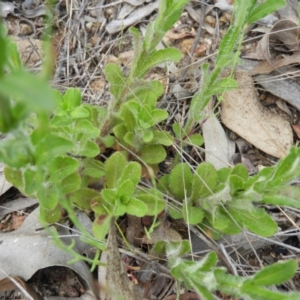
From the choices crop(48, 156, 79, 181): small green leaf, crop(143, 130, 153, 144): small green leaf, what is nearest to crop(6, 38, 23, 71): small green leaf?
crop(48, 156, 79, 181): small green leaf

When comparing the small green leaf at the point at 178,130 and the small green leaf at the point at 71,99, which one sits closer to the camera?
the small green leaf at the point at 71,99

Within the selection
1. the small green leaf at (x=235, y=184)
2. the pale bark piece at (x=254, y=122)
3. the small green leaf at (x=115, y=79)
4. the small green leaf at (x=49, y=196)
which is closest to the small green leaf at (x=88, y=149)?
the small green leaf at (x=49, y=196)

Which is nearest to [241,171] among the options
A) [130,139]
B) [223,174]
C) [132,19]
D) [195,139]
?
[223,174]

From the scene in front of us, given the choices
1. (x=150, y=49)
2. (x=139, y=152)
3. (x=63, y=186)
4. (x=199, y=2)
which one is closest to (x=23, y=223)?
(x=63, y=186)

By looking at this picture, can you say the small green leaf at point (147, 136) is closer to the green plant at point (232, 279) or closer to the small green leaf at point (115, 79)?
the small green leaf at point (115, 79)

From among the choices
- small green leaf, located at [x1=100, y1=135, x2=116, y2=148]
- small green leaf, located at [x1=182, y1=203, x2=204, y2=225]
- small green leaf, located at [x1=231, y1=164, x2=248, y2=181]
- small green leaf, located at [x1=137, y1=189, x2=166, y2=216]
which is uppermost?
small green leaf, located at [x1=231, y1=164, x2=248, y2=181]

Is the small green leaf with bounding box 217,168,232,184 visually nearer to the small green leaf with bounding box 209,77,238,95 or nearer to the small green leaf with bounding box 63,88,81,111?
the small green leaf with bounding box 209,77,238,95

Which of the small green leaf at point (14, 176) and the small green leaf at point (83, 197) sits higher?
the small green leaf at point (14, 176)
